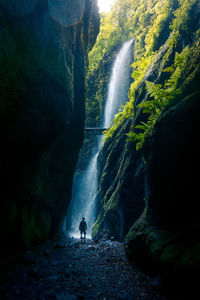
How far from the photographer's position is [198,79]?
14.7 ft

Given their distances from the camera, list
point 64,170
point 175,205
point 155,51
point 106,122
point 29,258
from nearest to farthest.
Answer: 1. point 175,205
2. point 29,258
3. point 64,170
4. point 155,51
5. point 106,122

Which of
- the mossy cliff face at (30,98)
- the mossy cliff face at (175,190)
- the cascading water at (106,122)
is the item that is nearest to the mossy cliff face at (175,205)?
the mossy cliff face at (175,190)

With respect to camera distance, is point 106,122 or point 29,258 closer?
point 29,258

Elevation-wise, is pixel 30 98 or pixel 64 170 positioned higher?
pixel 30 98

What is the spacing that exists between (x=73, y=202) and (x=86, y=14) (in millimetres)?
21330

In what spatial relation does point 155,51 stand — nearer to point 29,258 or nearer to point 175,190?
point 175,190

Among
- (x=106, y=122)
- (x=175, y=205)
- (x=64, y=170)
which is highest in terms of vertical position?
(x=106, y=122)

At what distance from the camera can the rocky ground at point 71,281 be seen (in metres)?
3.29

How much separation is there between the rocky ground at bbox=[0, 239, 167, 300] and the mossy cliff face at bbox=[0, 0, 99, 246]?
54.1 inches

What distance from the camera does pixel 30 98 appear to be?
4.96m

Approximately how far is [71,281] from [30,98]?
4733 millimetres

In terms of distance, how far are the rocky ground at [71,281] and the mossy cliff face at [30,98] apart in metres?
1.37

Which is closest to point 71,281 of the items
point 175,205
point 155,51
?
point 175,205

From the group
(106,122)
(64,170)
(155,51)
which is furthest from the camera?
(106,122)
